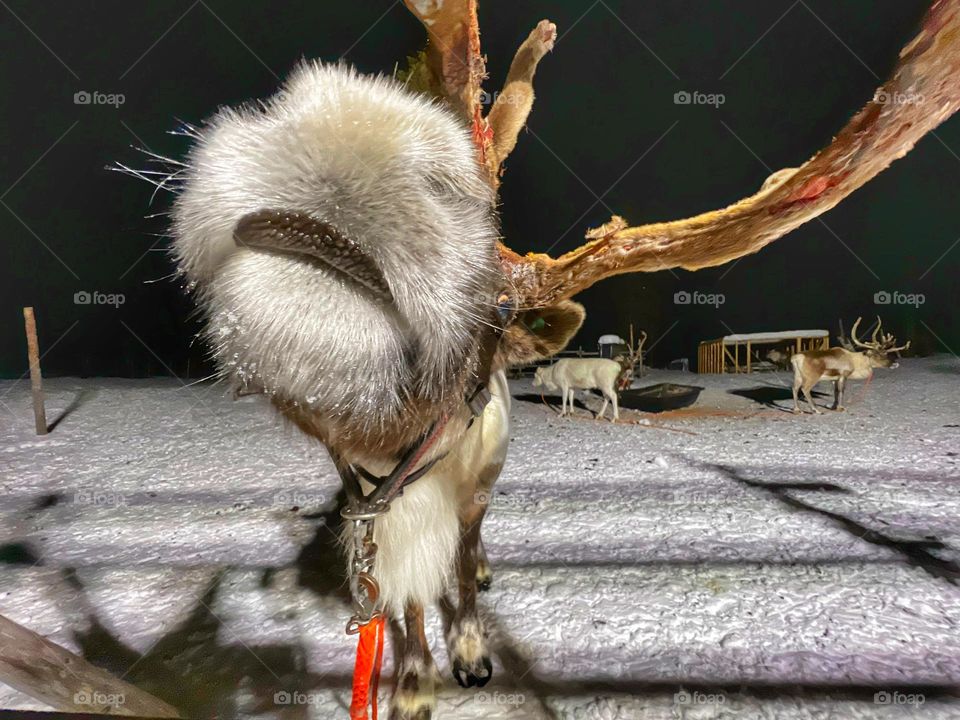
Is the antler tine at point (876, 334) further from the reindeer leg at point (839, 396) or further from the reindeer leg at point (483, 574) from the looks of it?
the reindeer leg at point (483, 574)

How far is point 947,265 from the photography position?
395cm

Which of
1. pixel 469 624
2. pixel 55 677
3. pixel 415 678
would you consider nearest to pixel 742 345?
pixel 469 624

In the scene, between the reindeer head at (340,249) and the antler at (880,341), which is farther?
the antler at (880,341)

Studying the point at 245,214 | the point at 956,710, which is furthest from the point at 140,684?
the point at 956,710

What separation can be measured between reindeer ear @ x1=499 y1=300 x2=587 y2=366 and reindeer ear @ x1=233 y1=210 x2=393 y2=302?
702 millimetres

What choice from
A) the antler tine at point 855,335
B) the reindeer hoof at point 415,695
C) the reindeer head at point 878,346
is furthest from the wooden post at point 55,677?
the antler tine at point 855,335

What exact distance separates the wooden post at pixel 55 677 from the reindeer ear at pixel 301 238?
0.76m

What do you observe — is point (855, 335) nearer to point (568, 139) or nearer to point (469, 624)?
point (568, 139)

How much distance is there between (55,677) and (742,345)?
569 centimetres

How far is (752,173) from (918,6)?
1.41 meters

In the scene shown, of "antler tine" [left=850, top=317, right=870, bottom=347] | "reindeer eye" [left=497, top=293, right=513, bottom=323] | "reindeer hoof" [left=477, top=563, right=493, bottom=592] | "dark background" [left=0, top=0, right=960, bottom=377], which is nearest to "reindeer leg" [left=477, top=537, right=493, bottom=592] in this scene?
"reindeer hoof" [left=477, top=563, right=493, bottom=592]

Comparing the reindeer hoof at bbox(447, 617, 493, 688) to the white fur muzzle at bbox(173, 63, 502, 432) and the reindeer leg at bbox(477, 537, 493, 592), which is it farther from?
the white fur muzzle at bbox(173, 63, 502, 432)

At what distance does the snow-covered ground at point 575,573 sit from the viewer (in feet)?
4.10

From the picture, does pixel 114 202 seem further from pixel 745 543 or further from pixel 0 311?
pixel 745 543
